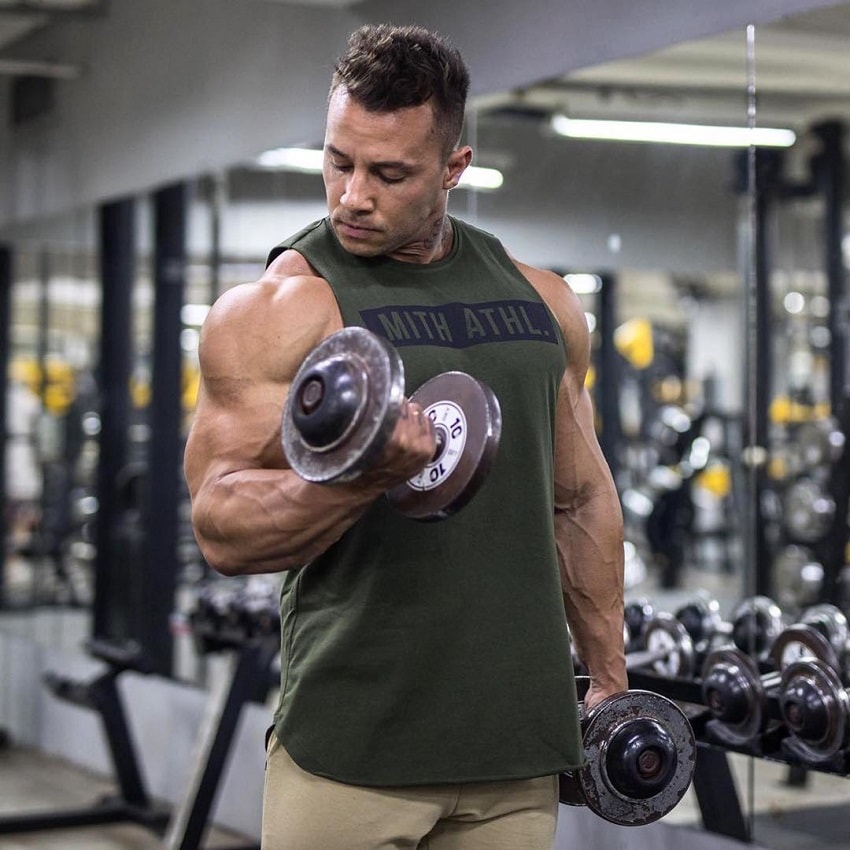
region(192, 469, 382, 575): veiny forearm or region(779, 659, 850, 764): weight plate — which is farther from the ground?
region(192, 469, 382, 575): veiny forearm

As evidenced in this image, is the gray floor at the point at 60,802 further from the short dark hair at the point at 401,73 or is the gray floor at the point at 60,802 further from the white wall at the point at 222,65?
the short dark hair at the point at 401,73

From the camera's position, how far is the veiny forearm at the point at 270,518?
4.25ft

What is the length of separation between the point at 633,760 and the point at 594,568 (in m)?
0.23

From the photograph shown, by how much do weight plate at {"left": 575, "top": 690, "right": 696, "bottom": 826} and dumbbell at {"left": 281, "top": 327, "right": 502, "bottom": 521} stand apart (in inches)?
16.3

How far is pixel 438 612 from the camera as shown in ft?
4.59

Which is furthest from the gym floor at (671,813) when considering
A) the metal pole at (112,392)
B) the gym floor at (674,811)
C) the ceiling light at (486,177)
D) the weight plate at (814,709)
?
the ceiling light at (486,177)

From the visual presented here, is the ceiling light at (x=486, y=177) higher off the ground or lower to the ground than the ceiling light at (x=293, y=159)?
lower

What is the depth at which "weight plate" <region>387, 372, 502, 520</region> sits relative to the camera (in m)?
1.32

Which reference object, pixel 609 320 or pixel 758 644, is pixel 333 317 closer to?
pixel 758 644

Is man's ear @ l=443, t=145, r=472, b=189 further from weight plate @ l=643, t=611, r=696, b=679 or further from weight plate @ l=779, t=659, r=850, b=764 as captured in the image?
weight plate @ l=643, t=611, r=696, b=679

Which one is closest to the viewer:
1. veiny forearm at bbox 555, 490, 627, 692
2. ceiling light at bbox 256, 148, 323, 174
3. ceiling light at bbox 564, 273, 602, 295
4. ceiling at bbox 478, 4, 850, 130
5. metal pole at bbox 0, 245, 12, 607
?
veiny forearm at bbox 555, 490, 627, 692

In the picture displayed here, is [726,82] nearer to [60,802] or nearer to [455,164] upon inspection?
[455,164]

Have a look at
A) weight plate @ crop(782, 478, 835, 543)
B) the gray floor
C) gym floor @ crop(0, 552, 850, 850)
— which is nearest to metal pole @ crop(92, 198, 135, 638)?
gym floor @ crop(0, 552, 850, 850)

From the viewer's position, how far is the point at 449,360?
143 centimetres
